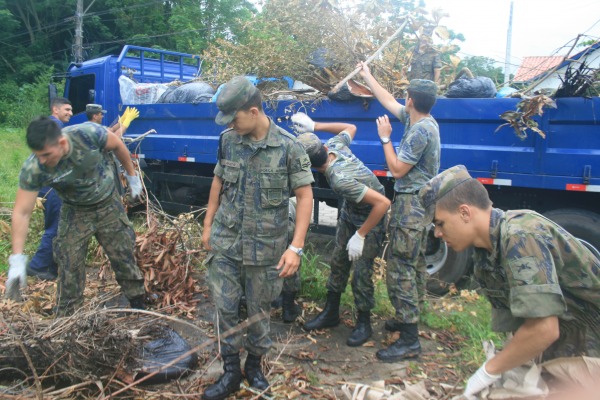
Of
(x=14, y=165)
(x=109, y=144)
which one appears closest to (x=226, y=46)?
(x=109, y=144)

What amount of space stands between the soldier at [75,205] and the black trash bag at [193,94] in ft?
9.34

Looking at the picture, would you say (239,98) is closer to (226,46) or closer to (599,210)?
(599,210)

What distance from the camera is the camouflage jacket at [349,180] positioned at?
3.45 m

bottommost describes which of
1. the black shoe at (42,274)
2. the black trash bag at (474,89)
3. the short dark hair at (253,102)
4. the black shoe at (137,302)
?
the black shoe at (42,274)

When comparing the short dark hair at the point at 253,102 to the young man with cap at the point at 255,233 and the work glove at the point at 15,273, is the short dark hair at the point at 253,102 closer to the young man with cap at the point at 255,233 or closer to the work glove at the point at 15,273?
the young man with cap at the point at 255,233

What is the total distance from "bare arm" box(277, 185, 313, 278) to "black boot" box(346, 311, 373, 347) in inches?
43.8

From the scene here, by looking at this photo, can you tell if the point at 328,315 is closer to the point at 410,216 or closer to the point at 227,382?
the point at 410,216

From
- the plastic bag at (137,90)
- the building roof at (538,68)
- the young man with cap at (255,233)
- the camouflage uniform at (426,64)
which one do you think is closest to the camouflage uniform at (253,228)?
the young man with cap at (255,233)

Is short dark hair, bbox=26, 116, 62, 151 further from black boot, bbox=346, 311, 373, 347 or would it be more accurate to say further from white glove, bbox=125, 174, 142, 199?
black boot, bbox=346, 311, 373, 347

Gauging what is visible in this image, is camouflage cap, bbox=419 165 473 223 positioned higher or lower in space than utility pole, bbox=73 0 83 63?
lower

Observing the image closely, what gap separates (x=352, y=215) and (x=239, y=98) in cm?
142

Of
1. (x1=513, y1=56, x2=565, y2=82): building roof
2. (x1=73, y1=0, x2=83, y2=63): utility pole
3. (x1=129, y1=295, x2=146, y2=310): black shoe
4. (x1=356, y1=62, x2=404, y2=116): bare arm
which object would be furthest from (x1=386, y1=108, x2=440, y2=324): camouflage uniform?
(x1=73, y1=0, x2=83, y2=63): utility pole

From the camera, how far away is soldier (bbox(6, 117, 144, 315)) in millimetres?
3104

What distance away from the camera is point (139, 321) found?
318cm
